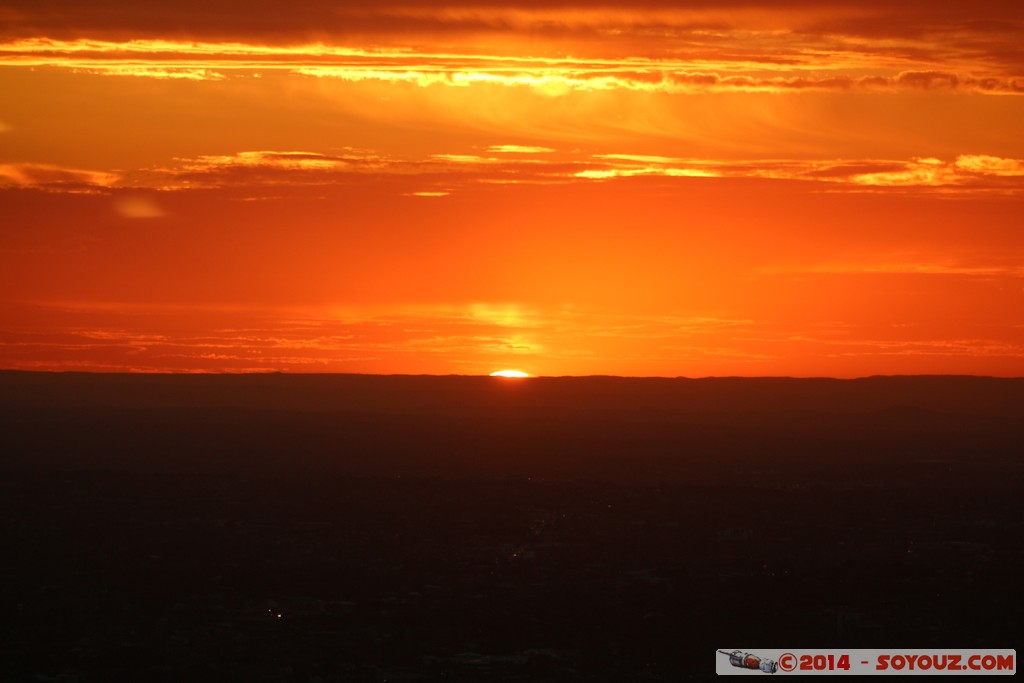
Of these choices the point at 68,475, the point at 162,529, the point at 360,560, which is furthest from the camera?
the point at 68,475

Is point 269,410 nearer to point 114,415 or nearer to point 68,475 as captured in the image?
point 114,415

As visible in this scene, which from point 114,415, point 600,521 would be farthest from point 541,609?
point 114,415

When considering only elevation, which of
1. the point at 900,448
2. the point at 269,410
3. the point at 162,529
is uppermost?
the point at 269,410

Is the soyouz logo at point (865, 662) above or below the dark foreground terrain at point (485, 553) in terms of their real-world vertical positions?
below

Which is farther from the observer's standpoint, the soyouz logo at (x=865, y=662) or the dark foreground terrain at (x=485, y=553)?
the dark foreground terrain at (x=485, y=553)
